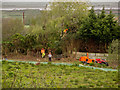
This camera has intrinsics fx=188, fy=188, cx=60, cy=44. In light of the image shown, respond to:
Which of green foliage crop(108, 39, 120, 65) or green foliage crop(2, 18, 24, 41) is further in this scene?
green foliage crop(2, 18, 24, 41)

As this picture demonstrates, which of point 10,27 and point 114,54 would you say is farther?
point 10,27

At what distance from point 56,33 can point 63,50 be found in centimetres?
97

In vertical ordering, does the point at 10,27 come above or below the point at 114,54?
above

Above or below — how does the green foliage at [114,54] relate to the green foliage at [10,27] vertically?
below

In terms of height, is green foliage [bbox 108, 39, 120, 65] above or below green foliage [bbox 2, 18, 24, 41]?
below

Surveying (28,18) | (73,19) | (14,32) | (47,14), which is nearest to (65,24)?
(73,19)

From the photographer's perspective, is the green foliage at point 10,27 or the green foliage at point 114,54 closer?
the green foliage at point 114,54

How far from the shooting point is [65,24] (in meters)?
9.78

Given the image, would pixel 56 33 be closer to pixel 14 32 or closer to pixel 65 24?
pixel 65 24

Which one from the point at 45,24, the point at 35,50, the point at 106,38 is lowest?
the point at 35,50

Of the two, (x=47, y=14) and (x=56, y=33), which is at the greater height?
(x=47, y=14)

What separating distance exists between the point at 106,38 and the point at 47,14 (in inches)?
130

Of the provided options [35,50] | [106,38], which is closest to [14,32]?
[35,50]

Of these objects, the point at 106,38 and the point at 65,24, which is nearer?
the point at 106,38
